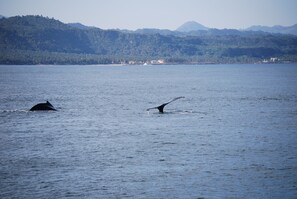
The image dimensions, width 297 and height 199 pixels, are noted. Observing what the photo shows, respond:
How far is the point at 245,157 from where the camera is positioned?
43031mm

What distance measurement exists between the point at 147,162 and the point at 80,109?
138 ft

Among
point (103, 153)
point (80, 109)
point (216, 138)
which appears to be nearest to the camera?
point (103, 153)

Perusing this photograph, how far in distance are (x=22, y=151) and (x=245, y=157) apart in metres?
19.7

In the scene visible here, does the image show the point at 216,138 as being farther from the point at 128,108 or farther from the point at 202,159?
the point at 128,108

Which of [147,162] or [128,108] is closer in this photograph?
[147,162]

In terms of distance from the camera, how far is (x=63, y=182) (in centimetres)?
3547

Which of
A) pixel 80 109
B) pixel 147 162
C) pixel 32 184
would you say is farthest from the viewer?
pixel 80 109

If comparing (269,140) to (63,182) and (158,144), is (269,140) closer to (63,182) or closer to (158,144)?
(158,144)

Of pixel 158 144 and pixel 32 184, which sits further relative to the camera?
pixel 158 144

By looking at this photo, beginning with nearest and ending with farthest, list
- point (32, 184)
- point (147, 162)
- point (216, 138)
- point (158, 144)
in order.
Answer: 1. point (32, 184)
2. point (147, 162)
3. point (158, 144)
4. point (216, 138)

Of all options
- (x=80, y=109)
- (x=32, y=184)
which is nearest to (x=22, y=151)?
(x=32, y=184)

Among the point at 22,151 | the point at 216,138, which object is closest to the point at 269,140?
the point at 216,138

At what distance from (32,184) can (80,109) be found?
4720 cm

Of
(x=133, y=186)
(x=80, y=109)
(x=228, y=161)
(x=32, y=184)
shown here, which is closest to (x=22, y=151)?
(x=32, y=184)
